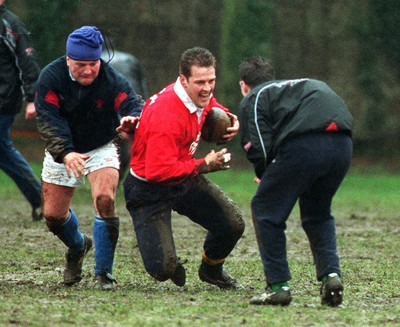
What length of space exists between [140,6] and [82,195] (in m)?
11.4

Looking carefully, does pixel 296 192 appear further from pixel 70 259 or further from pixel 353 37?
pixel 353 37

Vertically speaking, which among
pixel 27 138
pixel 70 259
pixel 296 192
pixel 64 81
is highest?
pixel 64 81

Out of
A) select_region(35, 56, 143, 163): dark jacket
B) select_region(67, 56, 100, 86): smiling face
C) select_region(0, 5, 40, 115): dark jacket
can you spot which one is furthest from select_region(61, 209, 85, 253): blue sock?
select_region(0, 5, 40, 115): dark jacket

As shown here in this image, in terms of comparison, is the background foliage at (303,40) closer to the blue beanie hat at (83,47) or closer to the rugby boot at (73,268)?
the rugby boot at (73,268)

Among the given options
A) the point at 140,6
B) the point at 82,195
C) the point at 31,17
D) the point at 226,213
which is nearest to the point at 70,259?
the point at 226,213

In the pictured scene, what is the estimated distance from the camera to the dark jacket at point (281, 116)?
7.52m

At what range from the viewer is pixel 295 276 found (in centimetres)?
954

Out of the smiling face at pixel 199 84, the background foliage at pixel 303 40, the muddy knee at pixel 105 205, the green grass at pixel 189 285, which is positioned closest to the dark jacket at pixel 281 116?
the smiling face at pixel 199 84

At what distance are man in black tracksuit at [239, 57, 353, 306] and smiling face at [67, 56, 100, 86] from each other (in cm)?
138

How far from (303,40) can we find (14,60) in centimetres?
1581

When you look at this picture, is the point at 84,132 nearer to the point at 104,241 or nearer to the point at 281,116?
the point at 104,241

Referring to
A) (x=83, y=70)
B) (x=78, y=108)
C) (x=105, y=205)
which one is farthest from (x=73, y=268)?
(x=83, y=70)

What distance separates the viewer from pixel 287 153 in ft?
24.8

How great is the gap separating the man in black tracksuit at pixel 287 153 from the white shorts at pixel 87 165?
1.46 metres
